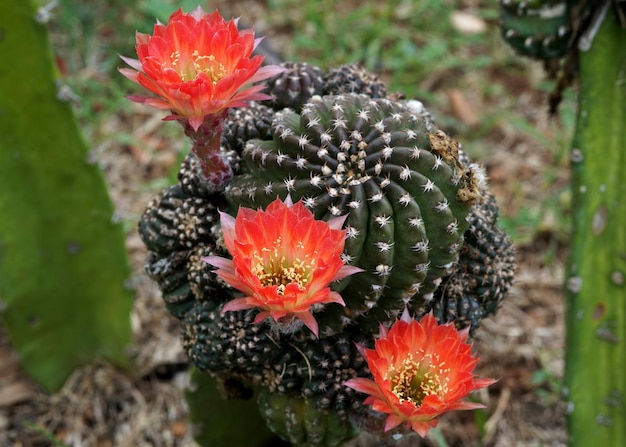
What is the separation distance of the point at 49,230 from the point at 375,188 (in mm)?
1162

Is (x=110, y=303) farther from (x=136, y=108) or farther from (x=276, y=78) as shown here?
(x=136, y=108)

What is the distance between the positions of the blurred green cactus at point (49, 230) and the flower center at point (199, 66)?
76cm

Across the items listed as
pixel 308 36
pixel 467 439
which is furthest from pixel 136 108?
pixel 467 439

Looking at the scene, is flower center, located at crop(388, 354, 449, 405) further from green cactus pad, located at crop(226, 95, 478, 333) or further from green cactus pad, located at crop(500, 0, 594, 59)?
green cactus pad, located at crop(500, 0, 594, 59)

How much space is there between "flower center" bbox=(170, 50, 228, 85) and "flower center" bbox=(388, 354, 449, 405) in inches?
23.2

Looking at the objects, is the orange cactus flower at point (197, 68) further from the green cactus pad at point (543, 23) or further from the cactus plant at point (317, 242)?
the green cactus pad at point (543, 23)

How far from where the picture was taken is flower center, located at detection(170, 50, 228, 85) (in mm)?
1270

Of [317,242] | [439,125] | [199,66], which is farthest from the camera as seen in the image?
[439,125]

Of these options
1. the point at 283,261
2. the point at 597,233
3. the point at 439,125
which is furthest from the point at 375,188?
the point at 439,125

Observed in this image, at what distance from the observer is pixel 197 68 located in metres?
1.28

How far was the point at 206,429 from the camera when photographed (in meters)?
1.90

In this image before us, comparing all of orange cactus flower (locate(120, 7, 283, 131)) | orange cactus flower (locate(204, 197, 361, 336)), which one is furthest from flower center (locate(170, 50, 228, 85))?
orange cactus flower (locate(204, 197, 361, 336))

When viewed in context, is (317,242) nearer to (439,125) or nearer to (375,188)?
(375,188)

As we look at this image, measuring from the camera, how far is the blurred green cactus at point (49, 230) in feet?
6.20
